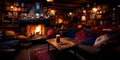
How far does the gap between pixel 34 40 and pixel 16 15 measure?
6.98 ft

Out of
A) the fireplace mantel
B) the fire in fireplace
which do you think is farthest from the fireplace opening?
the fireplace mantel

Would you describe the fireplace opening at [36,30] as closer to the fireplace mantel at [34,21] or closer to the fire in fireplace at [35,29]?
the fire in fireplace at [35,29]

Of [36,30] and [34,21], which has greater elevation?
[34,21]

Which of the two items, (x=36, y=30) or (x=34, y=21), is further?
(x=36, y=30)

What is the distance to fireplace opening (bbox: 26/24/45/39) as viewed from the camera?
6.29 metres

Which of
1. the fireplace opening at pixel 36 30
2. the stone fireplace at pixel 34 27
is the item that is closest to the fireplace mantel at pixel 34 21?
the stone fireplace at pixel 34 27

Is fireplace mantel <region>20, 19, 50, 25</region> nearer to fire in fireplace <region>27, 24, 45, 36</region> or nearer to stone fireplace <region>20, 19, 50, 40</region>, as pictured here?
stone fireplace <region>20, 19, 50, 40</region>

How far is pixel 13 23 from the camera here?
20.4 feet

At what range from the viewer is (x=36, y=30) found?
21.7 feet

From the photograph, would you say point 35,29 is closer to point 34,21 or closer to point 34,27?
point 34,27

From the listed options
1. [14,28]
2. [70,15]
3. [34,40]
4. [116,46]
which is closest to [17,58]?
[34,40]

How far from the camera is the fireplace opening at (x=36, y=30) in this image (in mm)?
6295

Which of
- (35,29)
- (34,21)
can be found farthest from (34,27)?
(34,21)

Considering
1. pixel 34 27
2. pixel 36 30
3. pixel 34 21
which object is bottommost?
pixel 36 30
